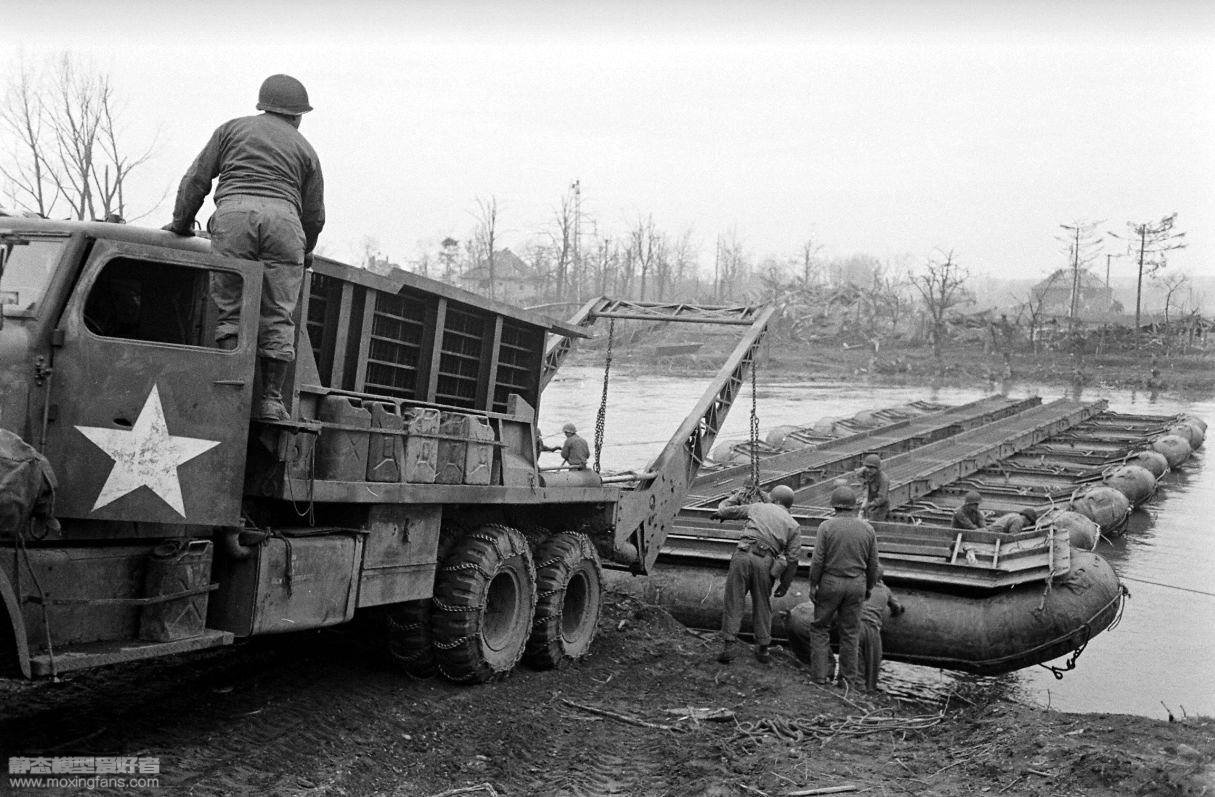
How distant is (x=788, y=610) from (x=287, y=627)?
208 inches

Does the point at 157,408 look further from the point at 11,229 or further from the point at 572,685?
the point at 572,685

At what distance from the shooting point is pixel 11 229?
Answer: 5.21 meters

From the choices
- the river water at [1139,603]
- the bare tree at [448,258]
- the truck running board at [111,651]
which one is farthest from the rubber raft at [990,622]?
the bare tree at [448,258]

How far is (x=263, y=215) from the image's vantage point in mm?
5469

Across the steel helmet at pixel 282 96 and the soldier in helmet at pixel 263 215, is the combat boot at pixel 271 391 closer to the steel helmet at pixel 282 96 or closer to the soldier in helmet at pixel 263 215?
the soldier in helmet at pixel 263 215

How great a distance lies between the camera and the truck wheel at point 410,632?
275 inches

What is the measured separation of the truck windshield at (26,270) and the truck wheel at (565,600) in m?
4.02

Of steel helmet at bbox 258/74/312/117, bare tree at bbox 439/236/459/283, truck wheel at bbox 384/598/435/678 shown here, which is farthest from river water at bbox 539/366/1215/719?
bare tree at bbox 439/236/459/283

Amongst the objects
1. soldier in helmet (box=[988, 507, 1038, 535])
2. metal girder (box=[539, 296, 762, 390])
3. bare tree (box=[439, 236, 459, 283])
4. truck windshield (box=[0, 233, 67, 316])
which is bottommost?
soldier in helmet (box=[988, 507, 1038, 535])

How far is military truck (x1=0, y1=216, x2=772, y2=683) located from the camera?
484 cm

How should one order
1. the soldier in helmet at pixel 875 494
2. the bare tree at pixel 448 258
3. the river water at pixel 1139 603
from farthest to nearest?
1. the bare tree at pixel 448 258
2. the soldier in helmet at pixel 875 494
3. the river water at pixel 1139 603

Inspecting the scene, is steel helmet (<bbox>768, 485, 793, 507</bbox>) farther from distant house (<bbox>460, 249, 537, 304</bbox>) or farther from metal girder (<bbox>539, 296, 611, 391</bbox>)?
distant house (<bbox>460, 249, 537, 304</bbox>)

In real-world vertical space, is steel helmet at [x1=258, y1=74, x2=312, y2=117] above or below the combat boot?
above

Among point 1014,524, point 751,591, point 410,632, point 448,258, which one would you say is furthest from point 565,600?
point 448,258
